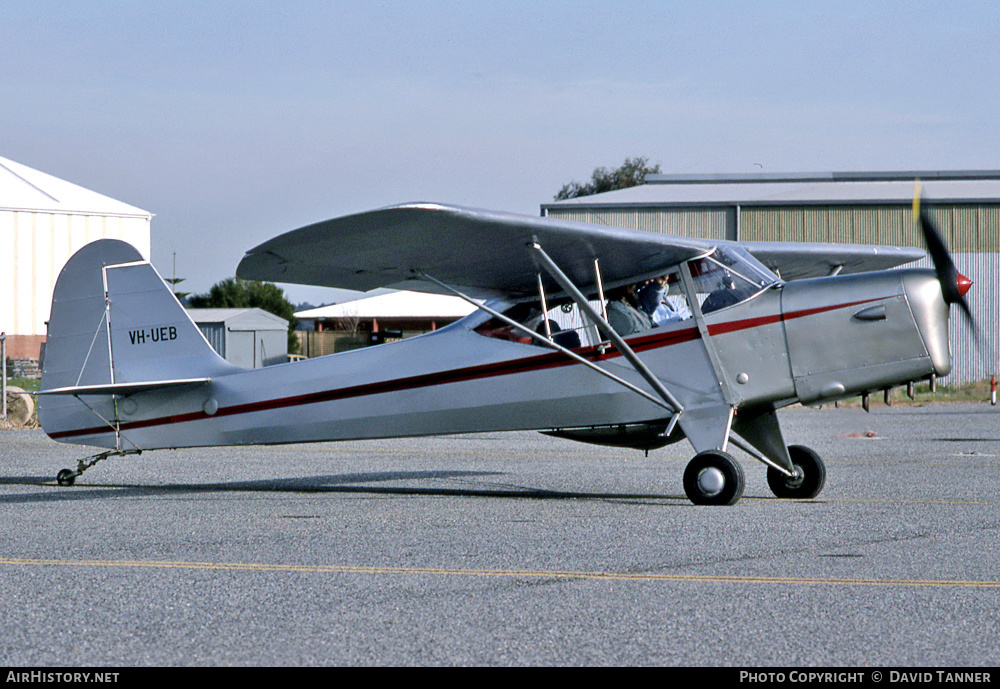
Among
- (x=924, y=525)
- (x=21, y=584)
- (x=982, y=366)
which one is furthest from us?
(x=982, y=366)

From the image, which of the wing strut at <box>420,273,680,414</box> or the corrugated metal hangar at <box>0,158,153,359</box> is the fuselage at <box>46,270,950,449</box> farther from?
the corrugated metal hangar at <box>0,158,153,359</box>

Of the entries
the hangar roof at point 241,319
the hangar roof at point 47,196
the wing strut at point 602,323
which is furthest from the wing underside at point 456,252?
the hangar roof at point 47,196

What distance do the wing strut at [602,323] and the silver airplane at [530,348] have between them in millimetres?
20

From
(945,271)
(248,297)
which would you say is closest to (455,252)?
(945,271)

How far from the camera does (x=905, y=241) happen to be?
40.2 metres

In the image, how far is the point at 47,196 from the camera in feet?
189

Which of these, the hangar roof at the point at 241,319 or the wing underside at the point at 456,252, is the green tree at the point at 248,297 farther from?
the wing underside at the point at 456,252

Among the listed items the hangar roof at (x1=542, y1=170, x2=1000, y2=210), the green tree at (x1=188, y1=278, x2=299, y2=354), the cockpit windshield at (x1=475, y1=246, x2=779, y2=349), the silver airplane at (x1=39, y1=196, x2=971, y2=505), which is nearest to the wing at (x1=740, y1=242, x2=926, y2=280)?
the silver airplane at (x1=39, y1=196, x2=971, y2=505)

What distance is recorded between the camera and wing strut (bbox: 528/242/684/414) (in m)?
9.32

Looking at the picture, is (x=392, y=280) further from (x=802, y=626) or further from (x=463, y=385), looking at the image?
(x=802, y=626)

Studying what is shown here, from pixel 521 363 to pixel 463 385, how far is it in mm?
606

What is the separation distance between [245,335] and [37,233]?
20.7 metres

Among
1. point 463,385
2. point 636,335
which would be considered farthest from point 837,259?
point 463,385

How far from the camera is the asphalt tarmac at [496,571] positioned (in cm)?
442
